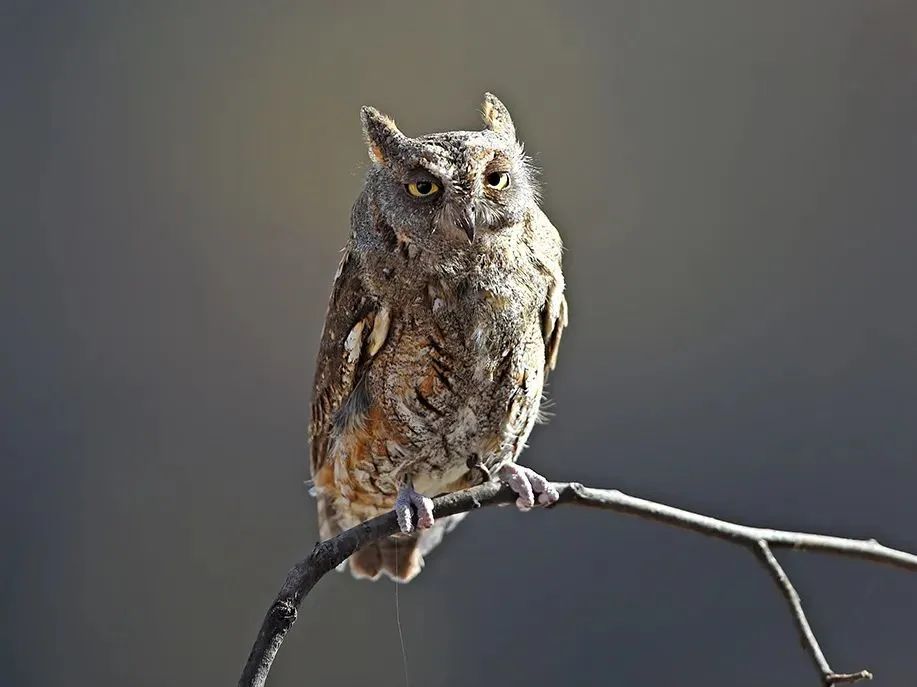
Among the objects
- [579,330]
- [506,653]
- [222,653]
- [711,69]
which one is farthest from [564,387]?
[222,653]

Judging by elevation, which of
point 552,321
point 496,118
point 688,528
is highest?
point 496,118

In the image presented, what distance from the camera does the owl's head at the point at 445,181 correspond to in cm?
136

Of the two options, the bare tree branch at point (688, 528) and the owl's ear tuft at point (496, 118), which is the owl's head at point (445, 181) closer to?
the owl's ear tuft at point (496, 118)

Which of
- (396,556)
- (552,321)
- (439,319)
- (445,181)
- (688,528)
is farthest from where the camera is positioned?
(396,556)

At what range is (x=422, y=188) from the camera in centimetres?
139

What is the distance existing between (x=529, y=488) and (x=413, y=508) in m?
0.18

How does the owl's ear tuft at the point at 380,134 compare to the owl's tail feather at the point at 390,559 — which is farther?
the owl's tail feather at the point at 390,559

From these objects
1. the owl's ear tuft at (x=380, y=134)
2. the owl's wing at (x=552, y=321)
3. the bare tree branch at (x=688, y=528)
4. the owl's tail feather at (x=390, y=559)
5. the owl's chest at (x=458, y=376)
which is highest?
the owl's ear tuft at (x=380, y=134)

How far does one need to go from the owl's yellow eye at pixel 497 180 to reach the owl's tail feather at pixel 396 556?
637mm

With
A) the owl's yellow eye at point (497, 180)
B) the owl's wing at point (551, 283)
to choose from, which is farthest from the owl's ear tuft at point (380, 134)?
the owl's wing at point (551, 283)

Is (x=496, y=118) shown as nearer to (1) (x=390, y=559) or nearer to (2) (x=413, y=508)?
(2) (x=413, y=508)

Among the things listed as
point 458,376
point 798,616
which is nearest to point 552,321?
point 458,376

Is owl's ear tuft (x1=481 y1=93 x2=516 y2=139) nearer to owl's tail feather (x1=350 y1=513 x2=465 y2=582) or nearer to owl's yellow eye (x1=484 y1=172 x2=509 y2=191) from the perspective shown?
owl's yellow eye (x1=484 y1=172 x2=509 y2=191)

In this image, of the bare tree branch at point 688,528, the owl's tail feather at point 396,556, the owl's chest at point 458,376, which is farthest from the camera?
the owl's tail feather at point 396,556
